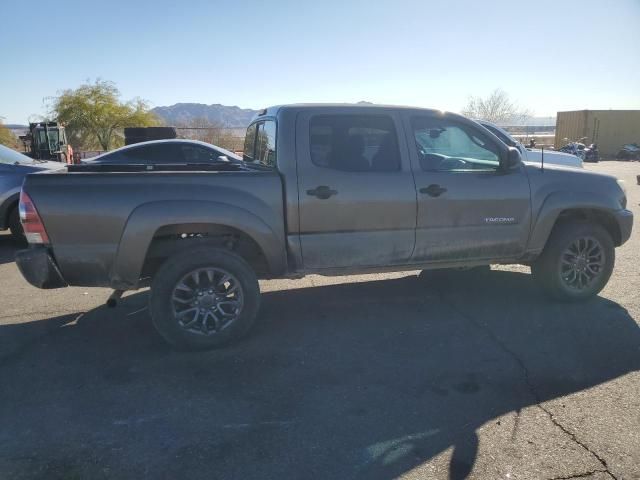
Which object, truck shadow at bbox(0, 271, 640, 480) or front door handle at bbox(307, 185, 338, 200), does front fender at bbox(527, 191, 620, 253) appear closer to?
truck shadow at bbox(0, 271, 640, 480)

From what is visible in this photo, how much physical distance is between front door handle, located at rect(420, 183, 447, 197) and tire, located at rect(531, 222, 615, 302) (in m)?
1.45

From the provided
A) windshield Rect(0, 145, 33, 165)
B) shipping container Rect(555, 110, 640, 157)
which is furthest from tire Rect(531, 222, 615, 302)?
shipping container Rect(555, 110, 640, 157)

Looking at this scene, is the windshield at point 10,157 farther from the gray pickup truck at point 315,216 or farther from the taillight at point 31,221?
the taillight at point 31,221

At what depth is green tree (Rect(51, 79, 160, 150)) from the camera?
27.9 metres

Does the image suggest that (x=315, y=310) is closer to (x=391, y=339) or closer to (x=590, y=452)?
(x=391, y=339)

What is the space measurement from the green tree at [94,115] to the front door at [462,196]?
2587cm

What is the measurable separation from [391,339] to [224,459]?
6.57 ft

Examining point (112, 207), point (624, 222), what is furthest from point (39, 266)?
point (624, 222)

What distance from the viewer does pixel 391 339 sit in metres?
4.44

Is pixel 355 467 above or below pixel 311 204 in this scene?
below

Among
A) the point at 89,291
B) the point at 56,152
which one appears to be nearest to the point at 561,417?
the point at 89,291

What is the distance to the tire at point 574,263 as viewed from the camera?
5145mm

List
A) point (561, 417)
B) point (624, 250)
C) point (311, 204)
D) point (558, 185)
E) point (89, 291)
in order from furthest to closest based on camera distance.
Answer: point (624, 250) < point (89, 291) < point (558, 185) < point (311, 204) < point (561, 417)

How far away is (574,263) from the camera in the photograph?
205 inches
